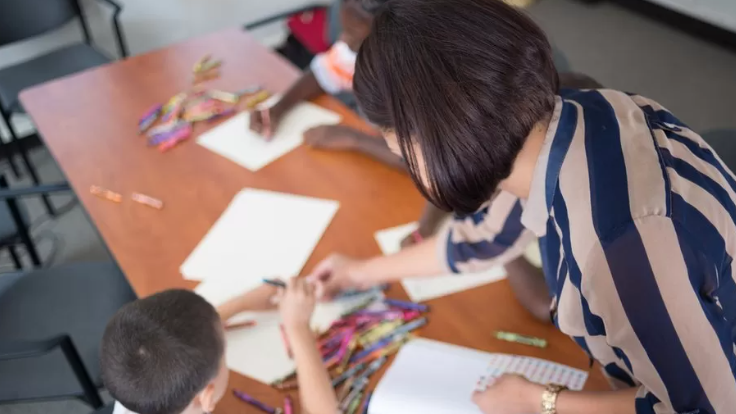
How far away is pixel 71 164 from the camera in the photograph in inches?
66.5

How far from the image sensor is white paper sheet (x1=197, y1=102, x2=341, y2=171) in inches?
66.2

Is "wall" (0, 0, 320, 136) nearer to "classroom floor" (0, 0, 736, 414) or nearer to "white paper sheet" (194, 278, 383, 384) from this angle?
"classroom floor" (0, 0, 736, 414)

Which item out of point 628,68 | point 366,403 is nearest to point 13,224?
point 366,403

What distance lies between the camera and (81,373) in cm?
134

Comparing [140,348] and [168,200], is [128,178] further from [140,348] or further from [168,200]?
[140,348]

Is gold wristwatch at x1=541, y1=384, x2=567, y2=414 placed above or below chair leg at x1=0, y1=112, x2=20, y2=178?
above

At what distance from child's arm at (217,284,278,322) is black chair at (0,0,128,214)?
190 cm

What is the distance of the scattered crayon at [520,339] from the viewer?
1127mm

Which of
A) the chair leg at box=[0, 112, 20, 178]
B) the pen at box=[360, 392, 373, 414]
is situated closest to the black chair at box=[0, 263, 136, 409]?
the pen at box=[360, 392, 373, 414]

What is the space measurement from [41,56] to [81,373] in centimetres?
203

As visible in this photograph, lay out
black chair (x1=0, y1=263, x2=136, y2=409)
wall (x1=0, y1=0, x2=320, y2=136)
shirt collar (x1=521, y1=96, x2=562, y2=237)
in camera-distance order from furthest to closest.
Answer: wall (x1=0, y1=0, x2=320, y2=136) → black chair (x1=0, y1=263, x2=136, y2=409) → shirt collar (x1=521, y1=96, x2=562, y2=237)

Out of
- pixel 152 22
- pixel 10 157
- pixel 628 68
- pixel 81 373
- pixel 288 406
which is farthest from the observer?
pixel 628 68

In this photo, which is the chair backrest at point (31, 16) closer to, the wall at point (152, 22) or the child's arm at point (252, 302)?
the wall at point (152, 22)

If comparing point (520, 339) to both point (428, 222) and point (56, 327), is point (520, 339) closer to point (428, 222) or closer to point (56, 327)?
point (428, 222)
